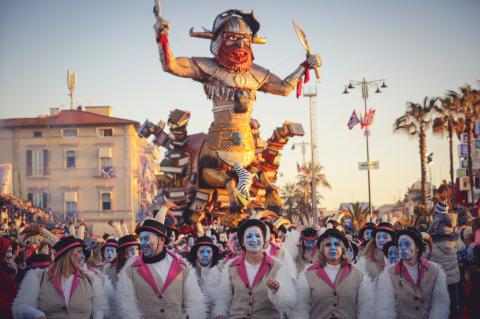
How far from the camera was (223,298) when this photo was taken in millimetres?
8148

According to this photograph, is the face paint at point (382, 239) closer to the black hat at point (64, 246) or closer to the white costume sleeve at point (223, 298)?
the white costume sleeve at point (223, 298)

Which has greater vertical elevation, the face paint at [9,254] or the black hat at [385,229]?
the black hat at [385,229]

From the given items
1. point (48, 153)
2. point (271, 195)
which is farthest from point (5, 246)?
point (48, 153)

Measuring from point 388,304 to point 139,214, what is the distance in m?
57.1

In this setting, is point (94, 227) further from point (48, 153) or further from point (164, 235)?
point (164, 235)

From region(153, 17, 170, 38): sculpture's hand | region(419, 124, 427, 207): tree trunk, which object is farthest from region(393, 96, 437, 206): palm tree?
region(153, 17, 170, 38): sculpture's hand

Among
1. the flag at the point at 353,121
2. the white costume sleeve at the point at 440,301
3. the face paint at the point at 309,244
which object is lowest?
the white costume sleeve at the point at 440,301

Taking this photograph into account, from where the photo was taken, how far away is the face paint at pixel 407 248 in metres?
8.34

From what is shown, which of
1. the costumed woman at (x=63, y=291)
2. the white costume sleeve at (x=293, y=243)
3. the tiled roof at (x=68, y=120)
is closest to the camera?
the costumed woman at (x=63, y=291)

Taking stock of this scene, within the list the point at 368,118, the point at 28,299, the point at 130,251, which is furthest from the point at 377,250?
the point at 368,118

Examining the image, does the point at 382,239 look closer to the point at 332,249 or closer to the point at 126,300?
the point at 332,249

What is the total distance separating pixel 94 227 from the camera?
178 feet

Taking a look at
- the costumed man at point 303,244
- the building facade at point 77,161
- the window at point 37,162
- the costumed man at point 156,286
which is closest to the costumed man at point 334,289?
the costumed man at point 156,286

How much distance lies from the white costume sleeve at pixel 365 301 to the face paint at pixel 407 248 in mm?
697
